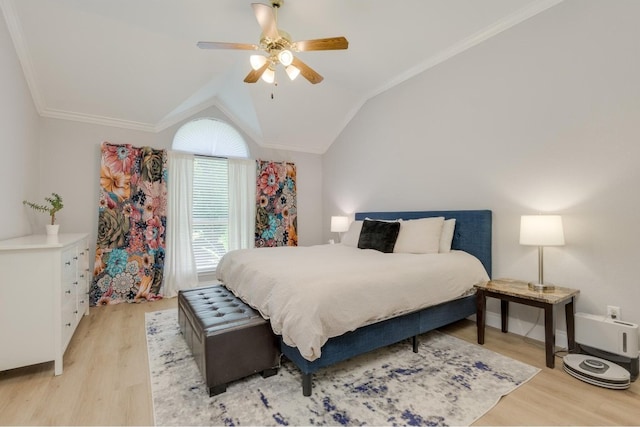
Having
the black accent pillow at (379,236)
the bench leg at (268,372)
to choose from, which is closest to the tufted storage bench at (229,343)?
the bench leg at (268,372)

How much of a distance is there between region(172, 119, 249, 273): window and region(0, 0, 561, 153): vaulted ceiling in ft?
1.00

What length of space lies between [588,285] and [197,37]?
443cm

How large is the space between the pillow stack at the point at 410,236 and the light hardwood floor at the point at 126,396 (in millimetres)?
1032

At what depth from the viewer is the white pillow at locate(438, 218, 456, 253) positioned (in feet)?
10.1

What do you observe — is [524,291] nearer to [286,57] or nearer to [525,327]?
[525,327]

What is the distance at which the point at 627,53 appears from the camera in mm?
2162

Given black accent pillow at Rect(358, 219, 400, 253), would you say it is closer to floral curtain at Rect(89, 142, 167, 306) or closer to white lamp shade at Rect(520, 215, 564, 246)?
white lamp shade at Rect(520, 215, 564, 246)

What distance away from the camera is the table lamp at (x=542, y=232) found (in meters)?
2.30

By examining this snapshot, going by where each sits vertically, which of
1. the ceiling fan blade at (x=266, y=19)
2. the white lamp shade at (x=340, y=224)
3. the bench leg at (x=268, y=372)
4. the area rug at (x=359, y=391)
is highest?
the ceiling fan blade at (x=266, y=19)

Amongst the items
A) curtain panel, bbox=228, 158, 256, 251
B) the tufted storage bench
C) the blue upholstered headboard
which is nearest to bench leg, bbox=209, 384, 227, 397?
the tufted storage bench

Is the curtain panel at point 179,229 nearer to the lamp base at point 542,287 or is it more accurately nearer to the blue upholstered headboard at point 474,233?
the blue upholstered headboard at point 474,233

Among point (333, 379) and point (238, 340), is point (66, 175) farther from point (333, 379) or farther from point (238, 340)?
point (333, 379)

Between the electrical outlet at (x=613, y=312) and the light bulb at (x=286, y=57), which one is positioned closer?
the electrical outlet at (x=613, y=312)

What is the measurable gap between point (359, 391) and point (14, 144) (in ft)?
11.9
